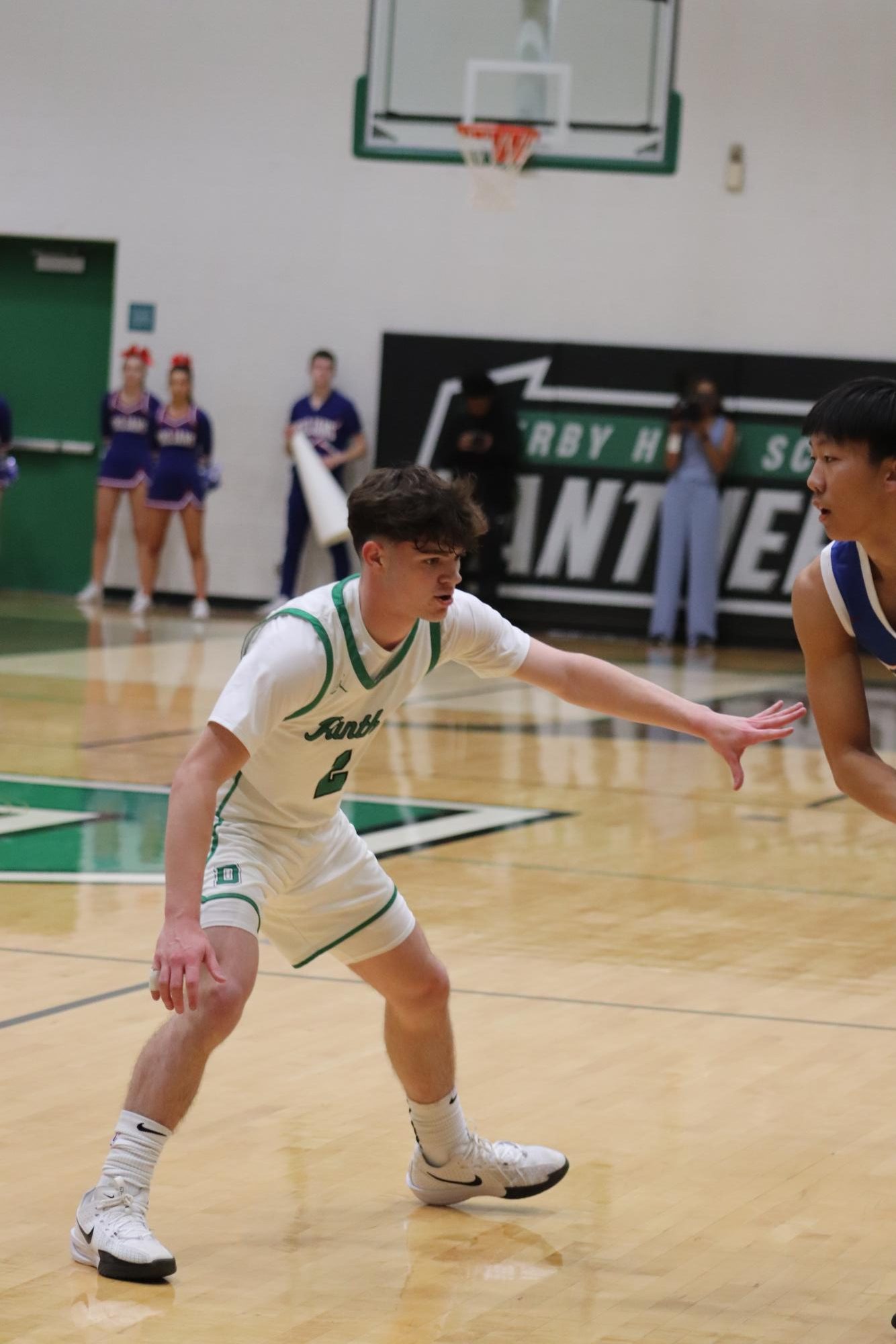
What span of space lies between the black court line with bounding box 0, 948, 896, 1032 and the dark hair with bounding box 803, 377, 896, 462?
2.26 meters

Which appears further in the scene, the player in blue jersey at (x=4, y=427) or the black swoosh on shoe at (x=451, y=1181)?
the player in blue jersey at (x=4, y=427)

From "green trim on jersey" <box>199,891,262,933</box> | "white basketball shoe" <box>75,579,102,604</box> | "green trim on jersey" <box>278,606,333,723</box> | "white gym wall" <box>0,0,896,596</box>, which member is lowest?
"white basketball shoe" <box>75,579,102,604</box>

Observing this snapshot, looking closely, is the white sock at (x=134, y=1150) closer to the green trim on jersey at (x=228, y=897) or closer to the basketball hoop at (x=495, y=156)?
the green trim on jersey at (x=228, y=897)

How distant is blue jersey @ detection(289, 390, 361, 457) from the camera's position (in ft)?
56.5

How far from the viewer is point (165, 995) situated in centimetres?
321

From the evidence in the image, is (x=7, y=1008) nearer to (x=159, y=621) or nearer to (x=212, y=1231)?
(x=212, y=1231)

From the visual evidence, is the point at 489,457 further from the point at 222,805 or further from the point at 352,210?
the point at 222,805

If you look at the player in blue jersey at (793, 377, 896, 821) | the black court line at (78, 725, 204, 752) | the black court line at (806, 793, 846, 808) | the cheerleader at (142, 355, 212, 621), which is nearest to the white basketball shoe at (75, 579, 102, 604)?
the cheerleader at (142, 355, 212, 621)

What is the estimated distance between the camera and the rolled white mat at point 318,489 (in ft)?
55.7

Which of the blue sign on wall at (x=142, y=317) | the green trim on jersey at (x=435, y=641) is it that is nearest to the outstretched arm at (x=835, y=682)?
the green trim on jersey at (x=435, y=641)

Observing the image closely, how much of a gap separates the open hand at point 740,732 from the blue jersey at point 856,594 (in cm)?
18

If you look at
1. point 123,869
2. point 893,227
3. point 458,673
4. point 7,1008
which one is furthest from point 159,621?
point 7,1008

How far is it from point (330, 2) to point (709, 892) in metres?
12.3

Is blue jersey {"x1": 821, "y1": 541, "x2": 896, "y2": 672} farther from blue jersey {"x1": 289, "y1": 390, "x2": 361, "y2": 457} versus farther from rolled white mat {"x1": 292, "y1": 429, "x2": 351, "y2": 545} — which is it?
blue jersey {"x1": 289, "y1": 390, "x2": 361, "y2": 457}
